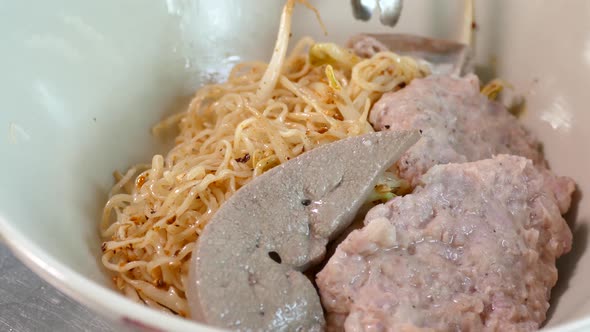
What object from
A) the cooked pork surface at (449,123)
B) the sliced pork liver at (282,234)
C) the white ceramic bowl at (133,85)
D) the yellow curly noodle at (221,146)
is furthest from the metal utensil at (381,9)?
the sliced pork liver at (282,234)

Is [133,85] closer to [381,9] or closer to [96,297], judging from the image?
[381,9]

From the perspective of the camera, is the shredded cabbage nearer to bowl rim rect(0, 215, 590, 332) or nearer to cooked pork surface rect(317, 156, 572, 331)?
cooked pork surface rect(317, 156, 572, 331)

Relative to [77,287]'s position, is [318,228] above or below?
below

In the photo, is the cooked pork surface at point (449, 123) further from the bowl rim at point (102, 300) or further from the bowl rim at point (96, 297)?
the bowl rim at point (96, 297)

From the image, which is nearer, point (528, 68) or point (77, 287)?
point (77, 287)

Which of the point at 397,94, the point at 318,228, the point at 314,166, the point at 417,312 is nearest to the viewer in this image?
the point at 417,312

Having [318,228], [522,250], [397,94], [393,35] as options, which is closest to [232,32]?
[393,35]

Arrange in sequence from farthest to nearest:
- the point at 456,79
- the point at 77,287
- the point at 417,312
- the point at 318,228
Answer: the point at 456,79, the point at 318,228, the point at 417,312, the point at 77,287

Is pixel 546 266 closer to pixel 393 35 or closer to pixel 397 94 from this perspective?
pixel 397 94
